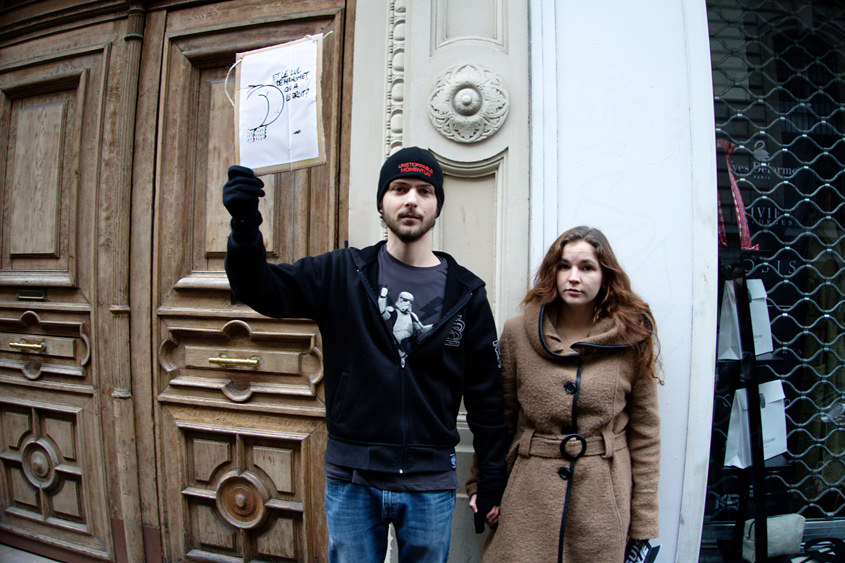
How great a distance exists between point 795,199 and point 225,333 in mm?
3206

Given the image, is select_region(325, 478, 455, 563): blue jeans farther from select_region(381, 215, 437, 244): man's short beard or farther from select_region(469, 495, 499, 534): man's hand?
select_region(381, 215, 437, 244): man's short beard

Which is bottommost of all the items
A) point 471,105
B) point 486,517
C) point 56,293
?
point 486,517

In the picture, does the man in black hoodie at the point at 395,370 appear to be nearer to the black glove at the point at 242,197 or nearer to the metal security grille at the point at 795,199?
the black glove at the point at 242,197

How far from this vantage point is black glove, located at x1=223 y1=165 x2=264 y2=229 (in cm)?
128

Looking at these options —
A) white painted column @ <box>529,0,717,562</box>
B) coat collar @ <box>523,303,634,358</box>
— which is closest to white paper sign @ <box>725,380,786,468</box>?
white painted column @ <box>529,0,717,562</box>

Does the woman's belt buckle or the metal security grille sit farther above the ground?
the metal security grille

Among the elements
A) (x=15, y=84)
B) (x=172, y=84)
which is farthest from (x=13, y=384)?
(x=172, y=84)

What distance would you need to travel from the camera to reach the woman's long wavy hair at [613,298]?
164 cm

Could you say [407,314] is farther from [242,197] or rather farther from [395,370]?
[242,197]

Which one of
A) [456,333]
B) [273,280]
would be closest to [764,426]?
[456,333]

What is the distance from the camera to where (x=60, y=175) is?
2623 mm

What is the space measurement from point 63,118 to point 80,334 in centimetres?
131

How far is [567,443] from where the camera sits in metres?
1.60

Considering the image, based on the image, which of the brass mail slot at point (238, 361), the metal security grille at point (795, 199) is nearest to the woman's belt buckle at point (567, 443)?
the metal security grille at point (795, 199)
